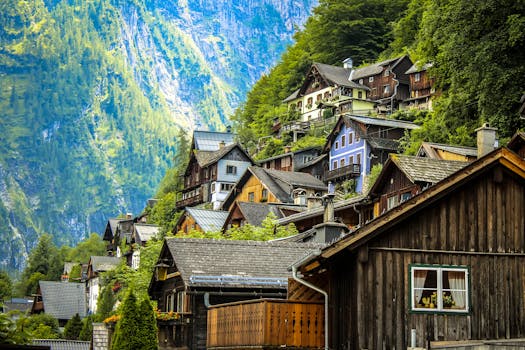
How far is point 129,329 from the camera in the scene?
3259cm

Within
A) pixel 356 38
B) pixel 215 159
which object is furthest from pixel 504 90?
pixel 356 38

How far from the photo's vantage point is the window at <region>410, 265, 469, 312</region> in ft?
79.6

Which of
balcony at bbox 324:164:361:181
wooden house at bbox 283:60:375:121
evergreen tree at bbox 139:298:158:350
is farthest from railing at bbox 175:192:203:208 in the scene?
evergreen tree at bbox 139:298:158:350

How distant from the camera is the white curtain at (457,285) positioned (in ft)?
80.3

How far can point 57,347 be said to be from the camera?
61.6m

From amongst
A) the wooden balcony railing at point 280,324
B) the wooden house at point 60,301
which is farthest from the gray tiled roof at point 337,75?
the wooden balcony railing at point 280,324

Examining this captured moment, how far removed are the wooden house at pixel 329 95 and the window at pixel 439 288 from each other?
82917 mm

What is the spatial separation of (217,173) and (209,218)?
1458 inches

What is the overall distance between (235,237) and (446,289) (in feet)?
96.6

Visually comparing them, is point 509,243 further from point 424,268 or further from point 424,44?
point 424,44

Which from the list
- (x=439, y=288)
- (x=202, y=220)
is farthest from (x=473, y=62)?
(x=202, y=220)

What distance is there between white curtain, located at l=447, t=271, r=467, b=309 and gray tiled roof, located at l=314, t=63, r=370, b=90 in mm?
86843

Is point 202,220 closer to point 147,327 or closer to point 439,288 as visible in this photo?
point 147,327

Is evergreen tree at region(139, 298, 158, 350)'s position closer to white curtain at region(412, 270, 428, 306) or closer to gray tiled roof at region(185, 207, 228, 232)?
white curtain at region(412, 270, 428, 306)
